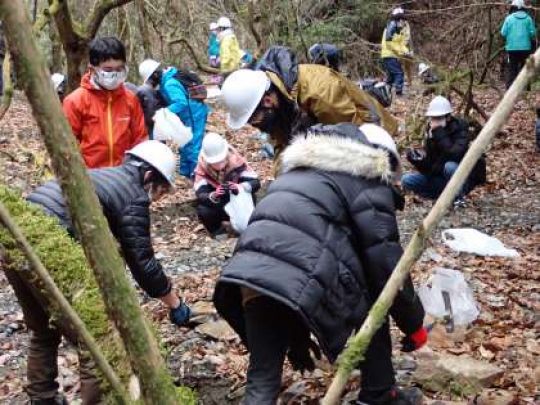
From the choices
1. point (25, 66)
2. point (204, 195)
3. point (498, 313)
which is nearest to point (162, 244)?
point (204, 195)

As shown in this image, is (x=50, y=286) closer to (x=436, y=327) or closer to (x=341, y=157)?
(x=341, y=157)

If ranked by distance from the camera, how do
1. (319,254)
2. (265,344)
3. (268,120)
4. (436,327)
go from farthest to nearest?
(436,327) < (268,120) < (265,344) < (319,254)

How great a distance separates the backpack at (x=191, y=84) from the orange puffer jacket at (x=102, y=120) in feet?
10.6

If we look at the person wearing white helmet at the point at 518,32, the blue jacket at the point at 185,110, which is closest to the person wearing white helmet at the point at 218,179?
the blue jacket at the point at 185,110

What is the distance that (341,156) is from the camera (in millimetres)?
2762

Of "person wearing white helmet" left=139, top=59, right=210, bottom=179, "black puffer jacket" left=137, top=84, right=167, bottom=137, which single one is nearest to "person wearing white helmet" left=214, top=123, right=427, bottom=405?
"black puffer jacket" left=137, top=84, right=167, bottom=137

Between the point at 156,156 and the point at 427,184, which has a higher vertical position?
the point at 156,156

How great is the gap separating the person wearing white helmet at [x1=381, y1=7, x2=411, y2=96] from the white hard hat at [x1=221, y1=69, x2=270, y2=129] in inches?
411

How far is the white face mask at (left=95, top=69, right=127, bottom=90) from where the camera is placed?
194 inches

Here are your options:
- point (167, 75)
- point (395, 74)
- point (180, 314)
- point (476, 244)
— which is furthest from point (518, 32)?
point (180, 314)

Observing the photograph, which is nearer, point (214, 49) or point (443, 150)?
point (443, 150)

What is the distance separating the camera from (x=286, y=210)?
2.68m

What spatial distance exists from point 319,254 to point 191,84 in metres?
6.45

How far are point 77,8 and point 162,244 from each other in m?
8.45
